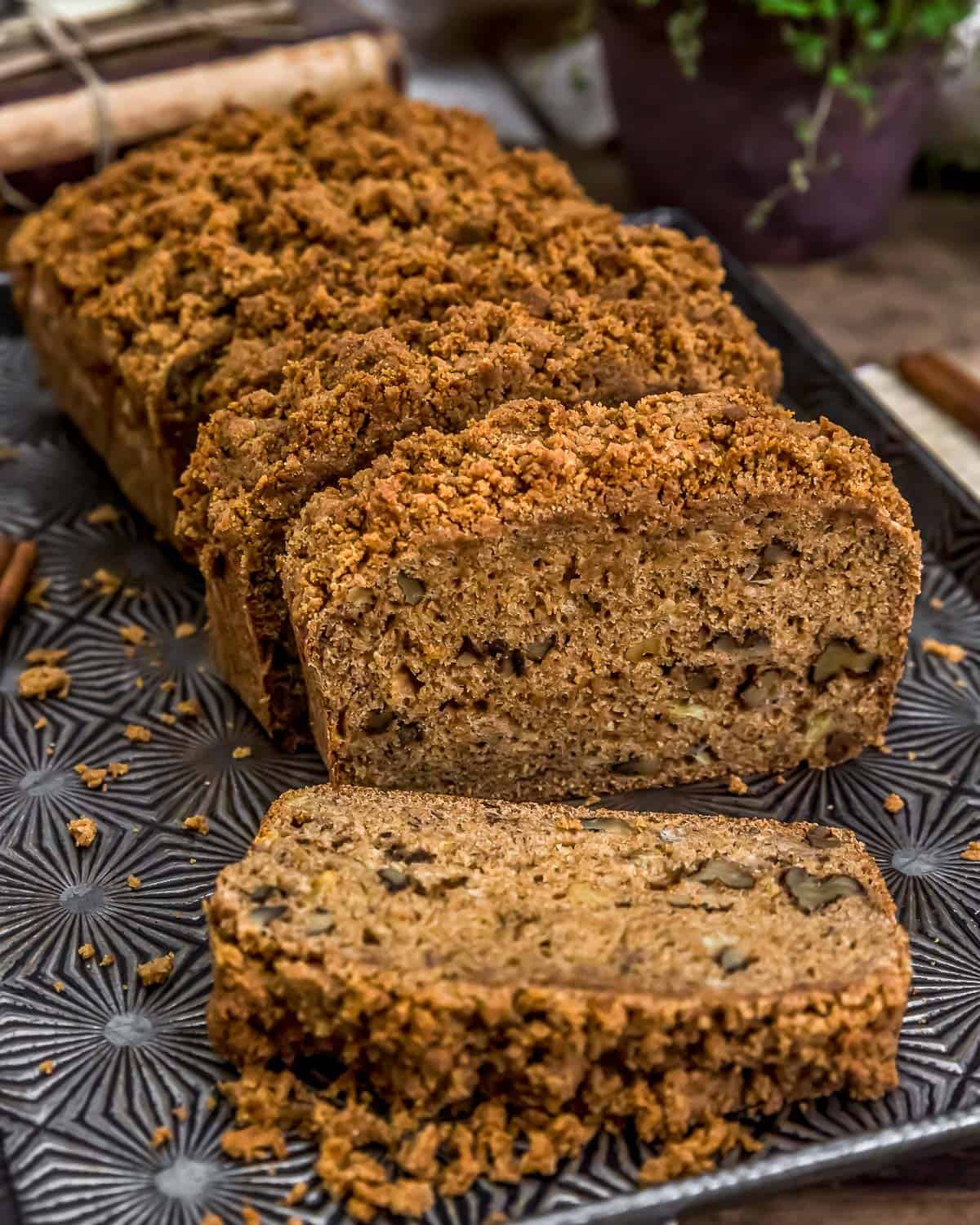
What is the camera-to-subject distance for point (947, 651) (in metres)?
4.54

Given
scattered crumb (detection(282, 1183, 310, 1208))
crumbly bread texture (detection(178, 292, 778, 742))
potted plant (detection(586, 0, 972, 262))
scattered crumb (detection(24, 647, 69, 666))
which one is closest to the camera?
scattered crumb (detection(282, 1183, 310, 1208))

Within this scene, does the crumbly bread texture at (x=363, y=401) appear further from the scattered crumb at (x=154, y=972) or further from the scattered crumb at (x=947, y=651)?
the scattered crumb at (x=947, y=651)

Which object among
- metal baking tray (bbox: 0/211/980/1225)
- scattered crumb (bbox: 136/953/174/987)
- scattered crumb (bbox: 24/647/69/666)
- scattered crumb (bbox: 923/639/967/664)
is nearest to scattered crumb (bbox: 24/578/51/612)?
metal baking tray (bbox: 0/211/980/1225)

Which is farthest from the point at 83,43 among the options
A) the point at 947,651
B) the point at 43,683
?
the point at 947,651

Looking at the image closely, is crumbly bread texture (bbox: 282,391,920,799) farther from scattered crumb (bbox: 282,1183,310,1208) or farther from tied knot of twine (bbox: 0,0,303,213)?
tied knot of twine (bbox: 0,0,303,213)

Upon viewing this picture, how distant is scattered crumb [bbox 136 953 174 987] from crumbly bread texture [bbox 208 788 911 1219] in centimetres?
32

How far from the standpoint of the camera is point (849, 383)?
526 cm

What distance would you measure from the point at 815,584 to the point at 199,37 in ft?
13.4

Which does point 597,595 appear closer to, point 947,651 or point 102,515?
point 947,651

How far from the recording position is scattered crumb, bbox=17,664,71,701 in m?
4.38

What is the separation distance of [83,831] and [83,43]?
381 cm

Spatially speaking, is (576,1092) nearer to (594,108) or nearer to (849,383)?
(849,383)

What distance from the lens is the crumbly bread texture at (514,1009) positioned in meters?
3.07

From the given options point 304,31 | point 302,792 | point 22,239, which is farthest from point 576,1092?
point 304,31
